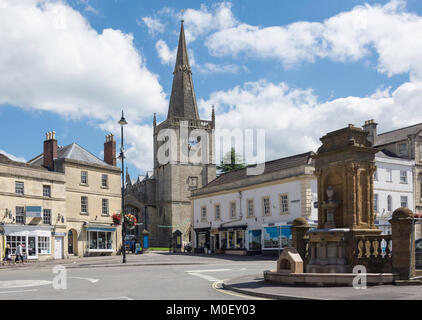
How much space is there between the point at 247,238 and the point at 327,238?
2743 centimetres

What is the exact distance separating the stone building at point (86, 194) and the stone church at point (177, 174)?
2319cm

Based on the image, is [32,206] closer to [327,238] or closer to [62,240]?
[62,240]

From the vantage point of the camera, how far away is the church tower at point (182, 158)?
7300 cm

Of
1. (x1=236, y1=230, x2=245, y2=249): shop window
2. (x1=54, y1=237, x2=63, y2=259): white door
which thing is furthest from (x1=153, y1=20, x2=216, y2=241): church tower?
(x1=54, y1=237, x2=63, y2=259): white door

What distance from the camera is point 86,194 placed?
46344 mm

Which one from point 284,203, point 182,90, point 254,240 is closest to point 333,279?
point 284,203

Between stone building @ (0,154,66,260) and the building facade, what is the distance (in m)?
14.6

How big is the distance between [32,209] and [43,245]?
325cm

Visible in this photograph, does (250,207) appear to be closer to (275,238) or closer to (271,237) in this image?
(271,237)

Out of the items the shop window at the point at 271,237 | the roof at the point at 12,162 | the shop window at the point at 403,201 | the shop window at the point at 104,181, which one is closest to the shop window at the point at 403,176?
the shop window at the point at 403,201

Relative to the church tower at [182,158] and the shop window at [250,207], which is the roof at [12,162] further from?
the church tower at [182,158]

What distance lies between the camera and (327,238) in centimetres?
1673

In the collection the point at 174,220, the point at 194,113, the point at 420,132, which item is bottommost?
the point at 174,220
